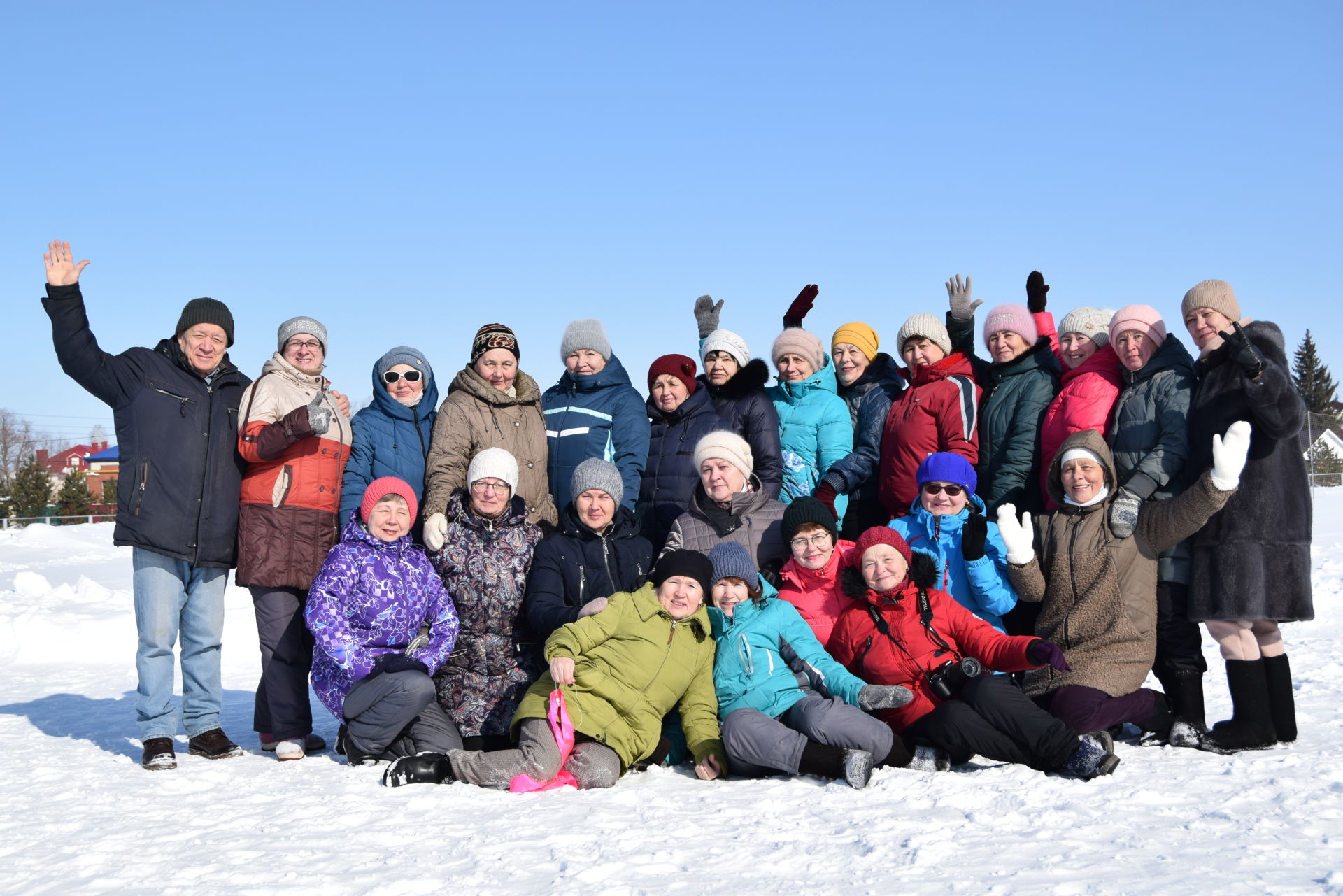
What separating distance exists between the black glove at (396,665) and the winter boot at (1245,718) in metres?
3.79

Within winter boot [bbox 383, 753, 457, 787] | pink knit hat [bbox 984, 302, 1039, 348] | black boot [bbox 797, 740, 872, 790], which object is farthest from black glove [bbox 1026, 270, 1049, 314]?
winter boot [bbox 383, 753, 457, 787]

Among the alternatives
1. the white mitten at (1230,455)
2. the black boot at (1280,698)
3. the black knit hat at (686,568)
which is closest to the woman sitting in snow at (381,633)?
the black knit hat at (686,568)

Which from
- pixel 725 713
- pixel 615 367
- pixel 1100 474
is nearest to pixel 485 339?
pixel 615 367

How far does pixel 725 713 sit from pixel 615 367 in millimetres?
2315

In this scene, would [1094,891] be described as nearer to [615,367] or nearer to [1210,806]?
[1210,806]

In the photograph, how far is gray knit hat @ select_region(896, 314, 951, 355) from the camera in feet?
19.8

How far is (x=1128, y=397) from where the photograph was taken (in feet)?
17.3

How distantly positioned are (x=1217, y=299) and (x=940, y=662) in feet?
7.58

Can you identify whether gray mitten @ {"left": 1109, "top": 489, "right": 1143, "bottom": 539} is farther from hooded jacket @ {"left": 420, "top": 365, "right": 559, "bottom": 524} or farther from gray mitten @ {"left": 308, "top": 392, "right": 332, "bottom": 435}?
gray mitten @ {"left": 308, "top": 392, "right": 332, "bottom": 435}

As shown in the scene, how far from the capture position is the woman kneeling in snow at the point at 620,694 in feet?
14.8

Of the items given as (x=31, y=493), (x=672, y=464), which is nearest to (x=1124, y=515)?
(x=672, y=464)

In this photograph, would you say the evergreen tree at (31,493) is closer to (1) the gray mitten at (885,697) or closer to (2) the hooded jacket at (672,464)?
(2) the hooded jacket at (672,464)

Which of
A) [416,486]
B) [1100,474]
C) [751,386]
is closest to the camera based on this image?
[1100,474]

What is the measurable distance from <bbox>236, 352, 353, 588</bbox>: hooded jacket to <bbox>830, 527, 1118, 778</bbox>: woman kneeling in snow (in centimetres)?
286
